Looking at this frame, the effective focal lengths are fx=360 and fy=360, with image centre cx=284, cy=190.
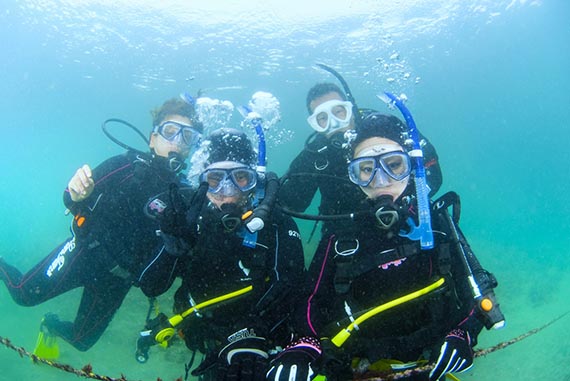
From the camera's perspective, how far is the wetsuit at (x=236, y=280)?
3.84 metres

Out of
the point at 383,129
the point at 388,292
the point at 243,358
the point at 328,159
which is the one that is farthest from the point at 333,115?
the point at 243,358

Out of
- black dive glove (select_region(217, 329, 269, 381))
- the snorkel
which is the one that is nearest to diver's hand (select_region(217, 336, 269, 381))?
A: black dive glove (select_region(217, 329, 269, 381))

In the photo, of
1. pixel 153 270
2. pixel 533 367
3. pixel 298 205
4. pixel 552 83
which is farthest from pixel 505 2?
pixel 552 83

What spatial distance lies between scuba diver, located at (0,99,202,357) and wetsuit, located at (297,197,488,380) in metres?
2.59

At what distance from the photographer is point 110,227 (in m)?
5.84

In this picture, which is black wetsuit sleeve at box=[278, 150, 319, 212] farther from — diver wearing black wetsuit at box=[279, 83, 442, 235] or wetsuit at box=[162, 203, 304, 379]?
wetsuit at box=[162, 203, 304, 379]

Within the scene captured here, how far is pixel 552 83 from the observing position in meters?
51.3

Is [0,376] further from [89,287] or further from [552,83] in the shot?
[552,83]

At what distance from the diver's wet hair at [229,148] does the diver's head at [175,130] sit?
5.79ft

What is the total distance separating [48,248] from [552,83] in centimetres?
6312

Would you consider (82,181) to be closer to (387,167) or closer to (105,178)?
(105,178)

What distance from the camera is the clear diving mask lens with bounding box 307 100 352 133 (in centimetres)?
633

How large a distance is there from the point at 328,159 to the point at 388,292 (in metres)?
3.10

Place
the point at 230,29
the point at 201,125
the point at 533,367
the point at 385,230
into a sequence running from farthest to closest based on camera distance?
the point at 230,29 < the point at 533,367 < the point at 201,125 < the point at 385,230
